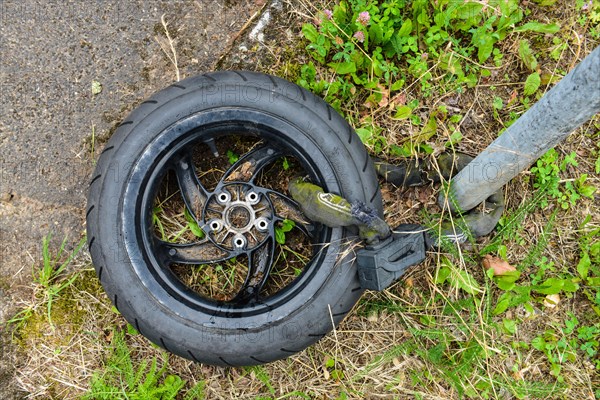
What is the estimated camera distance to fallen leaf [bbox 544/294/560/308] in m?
2.86

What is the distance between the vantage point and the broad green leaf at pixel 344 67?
2777 millimetres

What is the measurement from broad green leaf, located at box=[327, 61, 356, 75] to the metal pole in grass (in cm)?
80

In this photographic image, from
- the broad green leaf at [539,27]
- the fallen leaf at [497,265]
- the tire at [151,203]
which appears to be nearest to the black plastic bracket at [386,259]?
the tire at [151,203]

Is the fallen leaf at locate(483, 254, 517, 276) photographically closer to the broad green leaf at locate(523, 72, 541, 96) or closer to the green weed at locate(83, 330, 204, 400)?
the broad green leaf at locate(523, 72, 541, 96)

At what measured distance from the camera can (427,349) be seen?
2.78 meters

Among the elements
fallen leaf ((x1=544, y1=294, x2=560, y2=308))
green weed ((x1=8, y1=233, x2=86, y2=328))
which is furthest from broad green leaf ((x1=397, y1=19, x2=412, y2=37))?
green weed ((x1=8, y1=233, x2=86, y2=328))

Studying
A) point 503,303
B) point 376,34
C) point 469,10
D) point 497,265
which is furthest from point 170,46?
point 503,303

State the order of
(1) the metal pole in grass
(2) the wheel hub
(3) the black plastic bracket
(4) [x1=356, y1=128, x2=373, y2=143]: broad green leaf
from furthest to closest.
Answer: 1. (4) [x1=356, y1=128, x2=373, y2=143]: broad green leaf
2. (2) the wheel hub
3. (3) the black plastic bracket
4. (1) the metal pole in grass

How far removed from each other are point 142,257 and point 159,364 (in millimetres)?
733

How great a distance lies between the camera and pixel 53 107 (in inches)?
109

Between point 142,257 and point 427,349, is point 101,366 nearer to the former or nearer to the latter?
point 142,257

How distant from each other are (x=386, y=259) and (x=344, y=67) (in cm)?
110

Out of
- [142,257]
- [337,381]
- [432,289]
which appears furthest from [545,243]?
[142,257]

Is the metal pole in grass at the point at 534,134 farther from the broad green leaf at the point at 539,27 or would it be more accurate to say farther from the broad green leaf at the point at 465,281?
the broad green leaf at the point at 539,27
